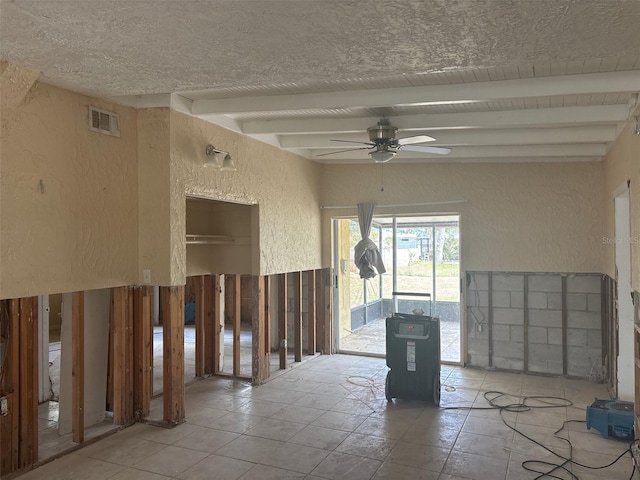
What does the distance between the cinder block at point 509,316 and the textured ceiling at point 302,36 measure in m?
4.26

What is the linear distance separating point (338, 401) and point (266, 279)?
170 cm

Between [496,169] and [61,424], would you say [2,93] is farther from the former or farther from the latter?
[496,169]

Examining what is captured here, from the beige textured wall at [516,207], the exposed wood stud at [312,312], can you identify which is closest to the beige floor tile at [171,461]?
the exposed wood stud at [312,312]

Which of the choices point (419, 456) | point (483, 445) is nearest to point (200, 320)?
point (419, 456)

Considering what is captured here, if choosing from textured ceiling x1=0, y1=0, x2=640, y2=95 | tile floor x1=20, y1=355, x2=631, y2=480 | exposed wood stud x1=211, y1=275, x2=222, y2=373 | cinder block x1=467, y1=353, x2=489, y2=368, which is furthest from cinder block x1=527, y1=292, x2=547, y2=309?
textured ceiling x1=0, y1=0, x2=640, y2=95

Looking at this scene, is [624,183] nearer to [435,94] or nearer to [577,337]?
[435,94]

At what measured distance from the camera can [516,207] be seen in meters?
6.21

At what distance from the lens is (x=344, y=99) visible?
3.90 m

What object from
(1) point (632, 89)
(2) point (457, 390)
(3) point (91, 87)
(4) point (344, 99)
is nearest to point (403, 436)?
(2) point (457, 390)

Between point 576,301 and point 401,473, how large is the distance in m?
3.78

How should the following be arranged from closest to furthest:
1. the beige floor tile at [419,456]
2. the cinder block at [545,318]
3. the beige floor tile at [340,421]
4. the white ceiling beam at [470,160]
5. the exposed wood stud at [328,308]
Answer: the beige floor tile at [419,456] < the beige floor tile at [340,421] < the white ceiling beam at [470,160] < the cinder block at [545,318] < the exposed wood stud at [328,308]

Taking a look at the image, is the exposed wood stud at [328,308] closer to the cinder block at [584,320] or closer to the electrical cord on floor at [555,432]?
the electrical cord on floor at [555,432]

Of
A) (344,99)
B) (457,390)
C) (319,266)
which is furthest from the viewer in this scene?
(319,266)

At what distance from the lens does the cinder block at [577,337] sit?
591 centimetres
